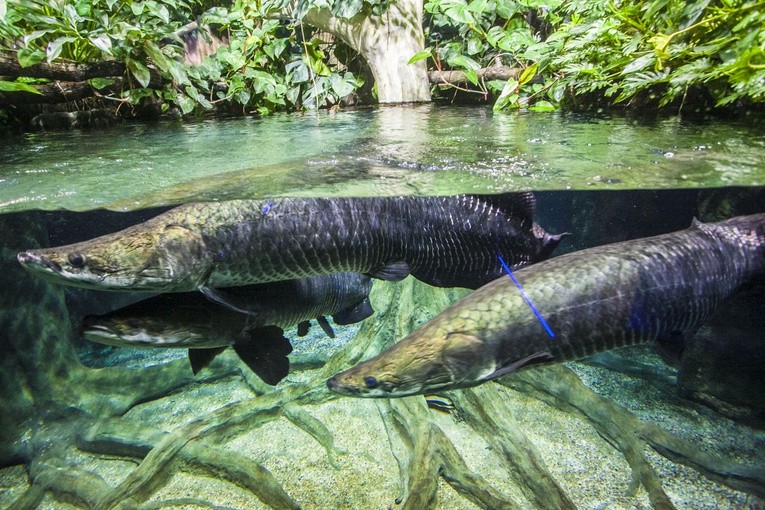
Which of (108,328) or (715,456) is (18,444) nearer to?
(108,328)

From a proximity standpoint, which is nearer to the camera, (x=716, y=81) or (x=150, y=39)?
(x=716, y=81)

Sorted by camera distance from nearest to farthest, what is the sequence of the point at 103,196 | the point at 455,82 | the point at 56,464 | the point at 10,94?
the point at 103,196
the point at 56,464
the point at 10,94
the point at 455,82

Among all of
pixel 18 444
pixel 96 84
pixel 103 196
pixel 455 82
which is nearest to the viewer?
pixel 103 196

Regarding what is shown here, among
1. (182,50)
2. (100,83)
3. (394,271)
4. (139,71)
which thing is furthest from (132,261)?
(182,50)

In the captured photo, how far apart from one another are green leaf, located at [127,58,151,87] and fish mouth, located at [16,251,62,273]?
19.6 ft

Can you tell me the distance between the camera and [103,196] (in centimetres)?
361

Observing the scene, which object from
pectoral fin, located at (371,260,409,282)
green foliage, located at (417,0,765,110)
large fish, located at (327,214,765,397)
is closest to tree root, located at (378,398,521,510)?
large fish, located at (327,214,765,397)

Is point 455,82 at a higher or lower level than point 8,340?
higher

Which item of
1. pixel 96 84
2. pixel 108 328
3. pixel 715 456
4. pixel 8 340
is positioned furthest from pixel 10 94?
pixel 715 456

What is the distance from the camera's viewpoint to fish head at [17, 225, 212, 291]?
2.63 meters

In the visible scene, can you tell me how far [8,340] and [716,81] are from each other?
336 inches

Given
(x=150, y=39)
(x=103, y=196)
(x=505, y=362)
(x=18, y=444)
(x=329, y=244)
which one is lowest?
(x=18, y=444)

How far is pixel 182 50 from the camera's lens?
28.2ft

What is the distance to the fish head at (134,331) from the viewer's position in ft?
8.77
